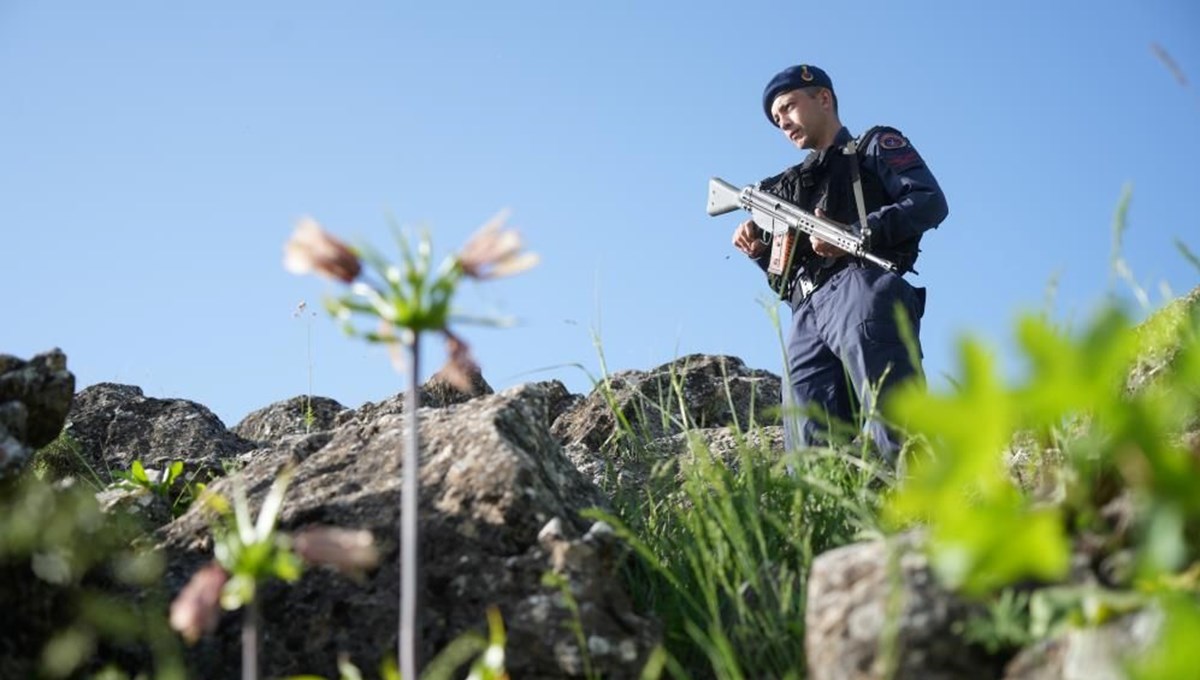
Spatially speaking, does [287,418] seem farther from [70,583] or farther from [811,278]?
[70,583]

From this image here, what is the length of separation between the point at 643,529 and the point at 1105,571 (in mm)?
1653

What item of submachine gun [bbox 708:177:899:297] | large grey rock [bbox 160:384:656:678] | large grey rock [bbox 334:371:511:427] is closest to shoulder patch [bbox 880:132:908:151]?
submachine gun [bbox 708:177:899:297]

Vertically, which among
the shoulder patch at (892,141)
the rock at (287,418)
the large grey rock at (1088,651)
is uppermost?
the shoulder patch at (892,141)

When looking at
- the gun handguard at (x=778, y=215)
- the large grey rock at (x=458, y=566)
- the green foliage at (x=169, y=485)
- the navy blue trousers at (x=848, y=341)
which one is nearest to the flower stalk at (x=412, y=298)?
the large grey rock at (x=458, y=566)

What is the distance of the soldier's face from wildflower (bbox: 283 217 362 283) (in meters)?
4.94

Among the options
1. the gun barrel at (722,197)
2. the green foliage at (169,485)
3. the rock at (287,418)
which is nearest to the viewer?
the green foliage at (169,485)

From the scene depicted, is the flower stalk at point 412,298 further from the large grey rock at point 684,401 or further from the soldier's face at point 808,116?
the soldier's face at point 808,116

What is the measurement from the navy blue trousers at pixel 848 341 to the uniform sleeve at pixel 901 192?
0.69 feet

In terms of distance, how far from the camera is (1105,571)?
177 centimetres

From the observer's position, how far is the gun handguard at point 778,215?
228 inches

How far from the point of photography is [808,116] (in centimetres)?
A: 637

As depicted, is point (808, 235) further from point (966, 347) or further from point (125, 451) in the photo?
point (966, 347)

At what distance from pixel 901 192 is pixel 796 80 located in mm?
919

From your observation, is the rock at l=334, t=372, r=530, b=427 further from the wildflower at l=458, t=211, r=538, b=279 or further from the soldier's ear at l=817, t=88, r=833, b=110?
the wildflower at l=458, t=211, r=538, b=279
